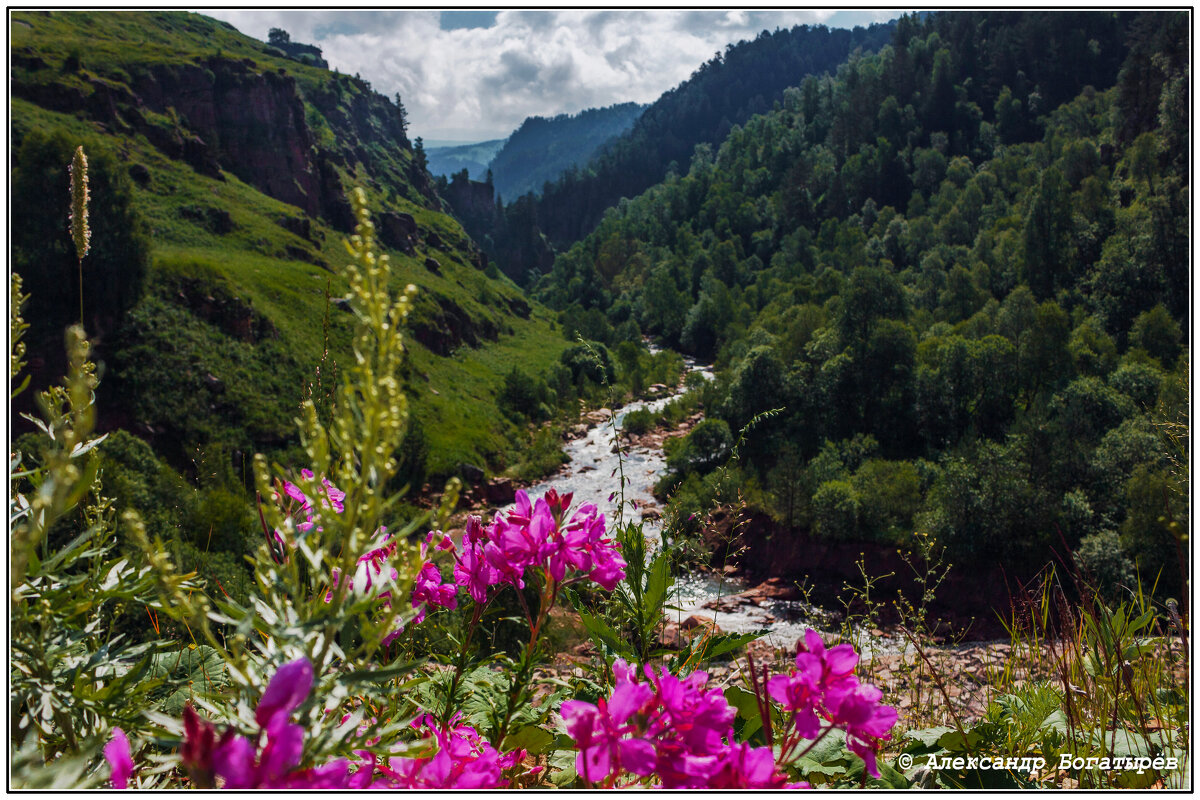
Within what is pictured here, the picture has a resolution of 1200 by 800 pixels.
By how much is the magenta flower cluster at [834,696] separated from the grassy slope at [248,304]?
808cm

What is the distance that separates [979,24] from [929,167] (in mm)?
26646

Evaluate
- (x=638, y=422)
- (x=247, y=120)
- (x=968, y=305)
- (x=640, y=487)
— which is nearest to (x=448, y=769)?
(x=640, y=487)

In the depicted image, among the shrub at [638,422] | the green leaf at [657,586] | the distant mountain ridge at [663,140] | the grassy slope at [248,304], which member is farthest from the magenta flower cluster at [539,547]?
the distant mountain ridge at [663,140]

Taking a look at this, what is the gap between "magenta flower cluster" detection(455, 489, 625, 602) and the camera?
59.9 inches

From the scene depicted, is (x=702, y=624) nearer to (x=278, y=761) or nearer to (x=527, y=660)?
(x=527, y=660)

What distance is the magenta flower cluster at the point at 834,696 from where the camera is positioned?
1.12 m

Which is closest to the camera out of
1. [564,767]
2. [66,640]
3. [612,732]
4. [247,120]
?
[612,732]

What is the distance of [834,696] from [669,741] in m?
0.29

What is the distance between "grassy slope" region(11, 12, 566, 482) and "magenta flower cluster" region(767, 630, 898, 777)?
26.5ft

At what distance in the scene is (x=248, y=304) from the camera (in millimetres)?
28672

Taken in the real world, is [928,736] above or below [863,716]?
below

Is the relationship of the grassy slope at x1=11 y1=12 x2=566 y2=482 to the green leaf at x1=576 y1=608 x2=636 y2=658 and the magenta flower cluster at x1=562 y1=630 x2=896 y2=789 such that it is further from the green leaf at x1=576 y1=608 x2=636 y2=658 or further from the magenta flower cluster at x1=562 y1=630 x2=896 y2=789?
the magenta flower cluster at x1=562 y1=630 x2=896 y2=789

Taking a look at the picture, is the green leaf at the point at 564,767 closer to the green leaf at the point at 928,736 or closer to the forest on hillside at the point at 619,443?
the forest on hillside at the point at 619,443

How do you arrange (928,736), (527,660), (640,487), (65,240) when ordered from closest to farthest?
(527,660) → (928,736) → (65,240) → (640,487)
